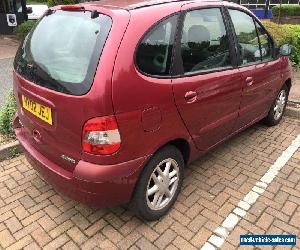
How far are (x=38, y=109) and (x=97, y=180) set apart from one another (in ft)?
2.59

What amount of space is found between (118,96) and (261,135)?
312 centimetres

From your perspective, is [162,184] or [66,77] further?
[162,184]

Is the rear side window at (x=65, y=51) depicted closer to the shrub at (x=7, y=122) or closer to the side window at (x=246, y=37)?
the shrub at (x=7, y=122)

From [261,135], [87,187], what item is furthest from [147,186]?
[261,135]

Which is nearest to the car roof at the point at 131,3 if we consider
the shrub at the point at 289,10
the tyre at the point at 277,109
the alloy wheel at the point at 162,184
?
the alloy wheel at the point at 162,184

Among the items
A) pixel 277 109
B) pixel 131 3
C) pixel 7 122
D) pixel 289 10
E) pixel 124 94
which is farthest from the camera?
pixel 289 10

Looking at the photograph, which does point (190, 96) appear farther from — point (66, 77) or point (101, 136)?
point (66, 77)

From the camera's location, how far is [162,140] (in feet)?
9.13

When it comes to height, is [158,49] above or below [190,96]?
above

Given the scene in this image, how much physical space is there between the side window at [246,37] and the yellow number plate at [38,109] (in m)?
2.18

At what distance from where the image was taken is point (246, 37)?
386 cm

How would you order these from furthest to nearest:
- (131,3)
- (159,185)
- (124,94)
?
(159,185)
(131,3)
(124,94)

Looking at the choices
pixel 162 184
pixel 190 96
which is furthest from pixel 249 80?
pixel 162 184

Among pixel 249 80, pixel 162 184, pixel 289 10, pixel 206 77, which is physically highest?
pixel 206 77
